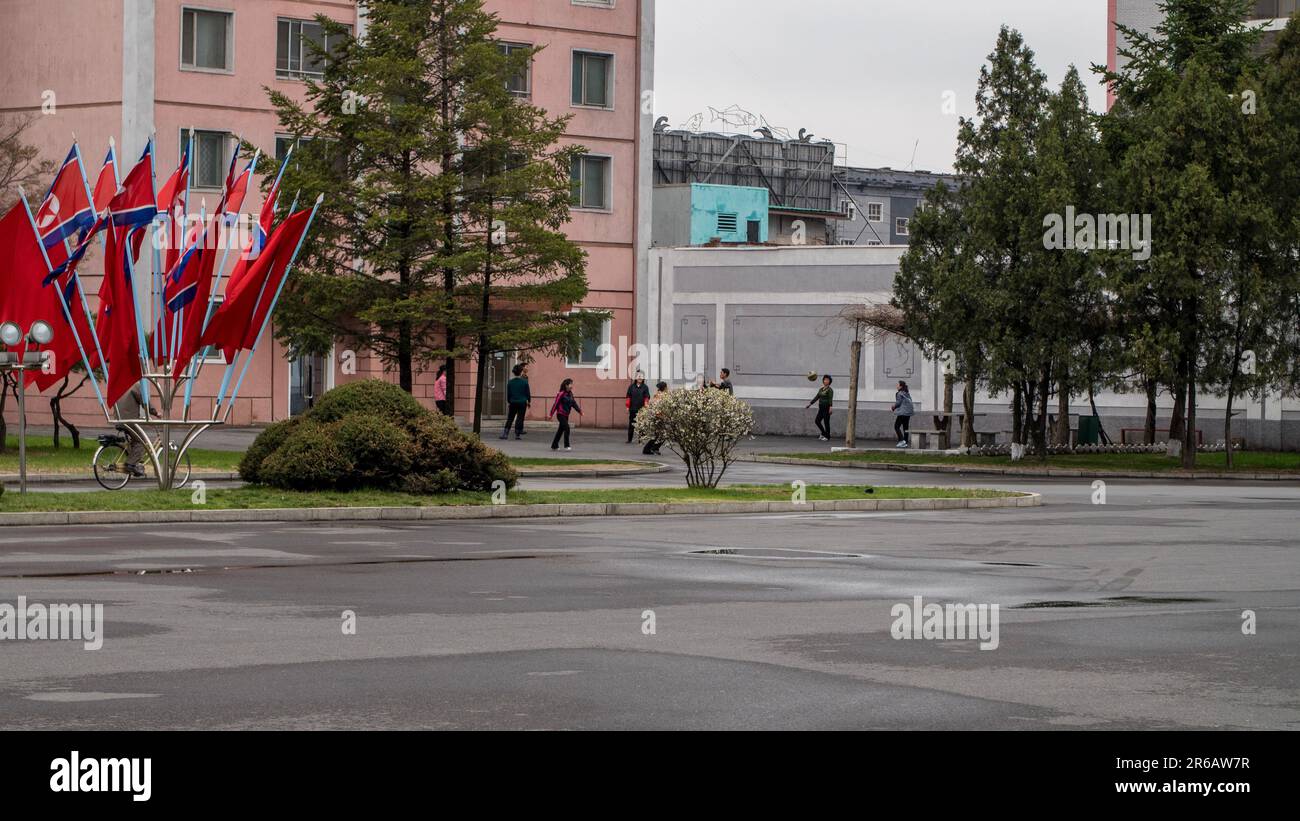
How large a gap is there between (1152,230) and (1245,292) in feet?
8.17

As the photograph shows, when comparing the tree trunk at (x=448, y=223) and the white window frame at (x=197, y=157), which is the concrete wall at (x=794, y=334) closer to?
the white window frame at (x=197, y=157)

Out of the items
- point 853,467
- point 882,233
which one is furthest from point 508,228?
point 882,233

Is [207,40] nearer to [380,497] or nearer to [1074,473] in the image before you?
[1074,473]

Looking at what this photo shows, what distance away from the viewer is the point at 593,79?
193 ft

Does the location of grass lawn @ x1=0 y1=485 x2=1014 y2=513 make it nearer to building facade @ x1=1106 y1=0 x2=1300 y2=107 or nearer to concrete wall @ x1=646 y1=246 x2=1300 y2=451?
concrete wall @ x1=646 y1=246 x2=1300 y2=451

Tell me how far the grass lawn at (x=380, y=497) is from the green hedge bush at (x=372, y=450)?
0.24m

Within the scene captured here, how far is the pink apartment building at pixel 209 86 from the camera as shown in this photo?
168 feet

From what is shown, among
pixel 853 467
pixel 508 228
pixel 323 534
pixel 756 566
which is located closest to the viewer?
pixel 756 566

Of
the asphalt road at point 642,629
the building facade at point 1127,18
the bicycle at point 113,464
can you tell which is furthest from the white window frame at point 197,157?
the asphalt road at point 642,629

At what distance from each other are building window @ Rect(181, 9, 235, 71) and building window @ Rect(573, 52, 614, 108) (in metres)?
11.2

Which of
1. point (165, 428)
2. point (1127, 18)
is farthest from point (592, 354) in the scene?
point (165, 428)
